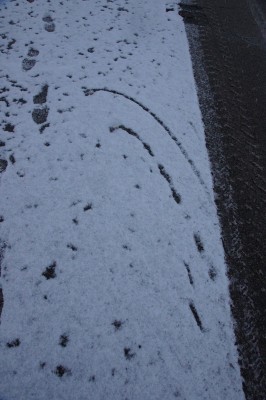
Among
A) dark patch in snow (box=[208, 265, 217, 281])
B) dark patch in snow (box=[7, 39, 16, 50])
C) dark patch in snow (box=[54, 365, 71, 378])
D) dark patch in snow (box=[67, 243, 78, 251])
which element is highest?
dark patch in snow (box=[7, 39, 16, 50])

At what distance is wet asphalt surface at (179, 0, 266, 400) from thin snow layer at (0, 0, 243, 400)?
115mm

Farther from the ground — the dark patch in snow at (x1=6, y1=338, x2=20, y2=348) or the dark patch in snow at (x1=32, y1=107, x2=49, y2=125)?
the dark patch in snow at (x1=32, y1=107, x2=49, y2=125)

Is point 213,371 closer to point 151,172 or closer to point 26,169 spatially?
point 151,172

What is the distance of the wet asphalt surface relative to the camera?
194cm

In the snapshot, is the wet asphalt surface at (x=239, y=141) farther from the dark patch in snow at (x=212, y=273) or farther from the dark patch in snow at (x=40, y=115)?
the dark patch in snow at (x=40, y=115)

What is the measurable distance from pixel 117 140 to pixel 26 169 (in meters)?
0.85

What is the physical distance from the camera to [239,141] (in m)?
2.95

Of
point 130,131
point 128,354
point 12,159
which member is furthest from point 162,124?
point 128,354

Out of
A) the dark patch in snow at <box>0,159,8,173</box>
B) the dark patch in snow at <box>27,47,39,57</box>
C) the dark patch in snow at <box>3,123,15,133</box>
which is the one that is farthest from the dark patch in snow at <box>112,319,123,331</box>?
the dark patch in snow at <box>27,47,39,57</box>

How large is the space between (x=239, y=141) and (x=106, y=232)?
172 centimetres

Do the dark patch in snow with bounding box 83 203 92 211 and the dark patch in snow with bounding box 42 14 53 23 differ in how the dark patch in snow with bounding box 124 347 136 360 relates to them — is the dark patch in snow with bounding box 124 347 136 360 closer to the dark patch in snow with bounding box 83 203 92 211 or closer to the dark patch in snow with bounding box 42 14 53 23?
the dark patch in snow with bounding box 83 203 92 211

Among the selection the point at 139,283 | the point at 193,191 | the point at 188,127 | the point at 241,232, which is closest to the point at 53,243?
the point at 139,283

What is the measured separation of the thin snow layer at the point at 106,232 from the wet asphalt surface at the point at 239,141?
115 millimetres

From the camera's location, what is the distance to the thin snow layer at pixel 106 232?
1.68 m
